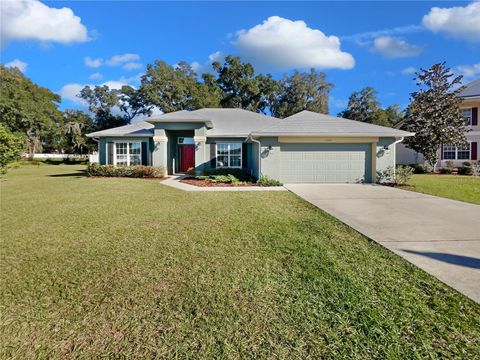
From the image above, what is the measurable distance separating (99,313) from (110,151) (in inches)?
714

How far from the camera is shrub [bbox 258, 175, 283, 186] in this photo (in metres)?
13.4

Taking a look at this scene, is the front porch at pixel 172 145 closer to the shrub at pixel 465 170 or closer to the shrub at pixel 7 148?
the shrub at pixel 7 148

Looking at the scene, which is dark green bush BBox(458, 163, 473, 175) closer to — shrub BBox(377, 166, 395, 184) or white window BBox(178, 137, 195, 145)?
shrub BBox(377, 166, 395, 184)

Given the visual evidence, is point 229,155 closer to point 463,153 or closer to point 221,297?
point 221,297

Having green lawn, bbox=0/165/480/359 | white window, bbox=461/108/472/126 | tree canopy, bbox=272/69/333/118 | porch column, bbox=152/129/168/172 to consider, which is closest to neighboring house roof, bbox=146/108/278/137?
porch column, bbox=152/129/168/172

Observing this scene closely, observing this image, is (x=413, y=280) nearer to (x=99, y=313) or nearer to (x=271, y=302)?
(x=271, y=302)

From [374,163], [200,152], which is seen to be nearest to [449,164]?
[374,163]

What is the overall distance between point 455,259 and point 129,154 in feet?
61.6

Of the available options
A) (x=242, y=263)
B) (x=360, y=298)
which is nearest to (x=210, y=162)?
(x=242, y=263)

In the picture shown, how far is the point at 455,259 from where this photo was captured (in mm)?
4176

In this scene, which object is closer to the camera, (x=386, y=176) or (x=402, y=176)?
(x=402, y=176)

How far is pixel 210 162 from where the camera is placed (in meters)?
18.1

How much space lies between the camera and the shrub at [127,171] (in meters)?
16.8

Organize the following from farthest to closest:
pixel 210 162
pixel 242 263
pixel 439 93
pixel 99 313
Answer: pixel 439 93 < pixel 210 162 < pixel 242 263 < pixel 99 313
